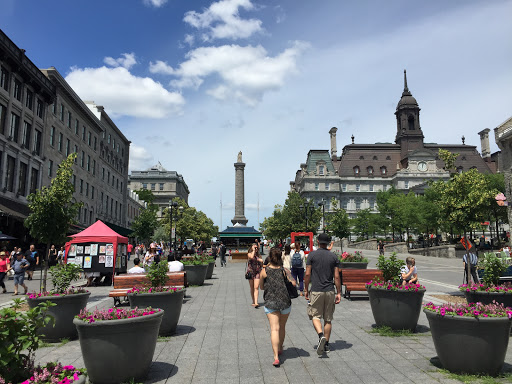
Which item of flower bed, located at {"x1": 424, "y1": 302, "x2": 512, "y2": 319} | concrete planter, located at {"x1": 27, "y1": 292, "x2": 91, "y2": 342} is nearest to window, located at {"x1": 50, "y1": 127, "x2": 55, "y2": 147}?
concrete planter, located at {"x1": 27, "y1": 292, "x2": 91, "y2": 342}

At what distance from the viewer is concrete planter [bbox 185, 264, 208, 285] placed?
17.2 meters

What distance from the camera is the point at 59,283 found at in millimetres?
8477

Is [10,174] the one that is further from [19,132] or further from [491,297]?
[491,297]

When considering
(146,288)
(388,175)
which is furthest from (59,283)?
(388,175)

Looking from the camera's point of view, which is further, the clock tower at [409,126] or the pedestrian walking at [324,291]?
the clock tower at [409,126]

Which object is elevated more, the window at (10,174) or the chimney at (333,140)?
the chimney at (333,140)

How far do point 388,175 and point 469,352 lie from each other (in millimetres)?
103962

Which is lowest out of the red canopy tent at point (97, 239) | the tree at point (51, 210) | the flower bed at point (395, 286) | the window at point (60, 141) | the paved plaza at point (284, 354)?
the paved plaza at point (284, 354)

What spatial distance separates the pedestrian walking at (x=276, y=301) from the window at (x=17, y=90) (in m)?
31.2

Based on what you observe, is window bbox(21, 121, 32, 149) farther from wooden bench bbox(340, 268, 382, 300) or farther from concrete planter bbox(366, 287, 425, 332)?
concrete planter bbox(366, 287, 425, 332)

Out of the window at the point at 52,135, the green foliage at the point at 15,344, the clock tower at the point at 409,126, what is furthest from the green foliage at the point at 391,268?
the clock tower at the point at 409,126

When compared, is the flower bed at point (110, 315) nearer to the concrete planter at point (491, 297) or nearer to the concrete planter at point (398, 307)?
the concrete planter at point (398, 307)

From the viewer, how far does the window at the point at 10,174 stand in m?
29.0

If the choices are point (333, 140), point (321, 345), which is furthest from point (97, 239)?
point (333, 140)
